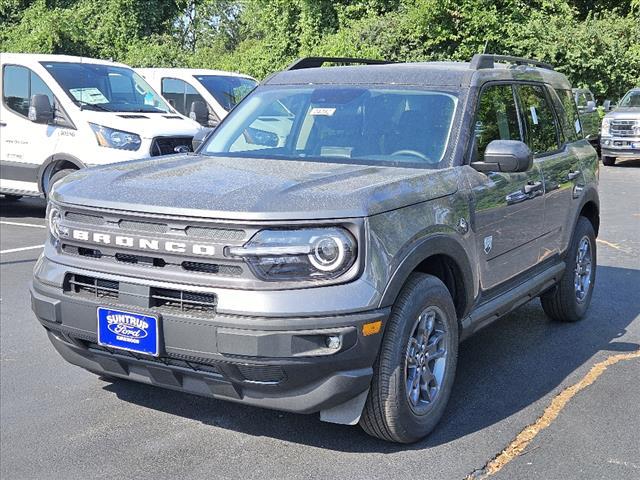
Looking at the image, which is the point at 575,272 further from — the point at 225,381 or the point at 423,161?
A: the point at 225,381

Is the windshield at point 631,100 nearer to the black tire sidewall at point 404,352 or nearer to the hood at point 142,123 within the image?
the hood at point 142,123

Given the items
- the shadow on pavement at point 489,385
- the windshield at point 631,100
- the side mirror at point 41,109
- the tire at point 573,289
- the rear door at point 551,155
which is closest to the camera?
the shadow on pavement at point 489,385

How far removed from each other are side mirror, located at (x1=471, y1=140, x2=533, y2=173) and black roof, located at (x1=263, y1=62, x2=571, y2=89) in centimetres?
53

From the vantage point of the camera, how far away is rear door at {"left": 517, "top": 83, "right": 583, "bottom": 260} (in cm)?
551

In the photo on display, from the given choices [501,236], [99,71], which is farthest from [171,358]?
[99,71]

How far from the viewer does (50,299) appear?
156 inches

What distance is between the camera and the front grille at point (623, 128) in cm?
1905

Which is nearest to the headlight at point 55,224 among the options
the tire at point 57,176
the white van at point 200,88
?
the tire at point 57,176

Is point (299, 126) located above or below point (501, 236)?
above

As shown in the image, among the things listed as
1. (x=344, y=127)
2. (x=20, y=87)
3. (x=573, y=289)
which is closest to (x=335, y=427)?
(x=344, y=127)

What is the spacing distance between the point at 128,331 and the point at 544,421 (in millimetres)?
2230

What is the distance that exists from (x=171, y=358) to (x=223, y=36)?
3932 centimetres

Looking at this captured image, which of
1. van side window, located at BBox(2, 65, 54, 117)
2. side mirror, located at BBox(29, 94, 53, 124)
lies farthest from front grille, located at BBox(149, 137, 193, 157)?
van side window, located at BBox(2, 65, 54, 117)

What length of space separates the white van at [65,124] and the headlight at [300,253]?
22.3 feet
